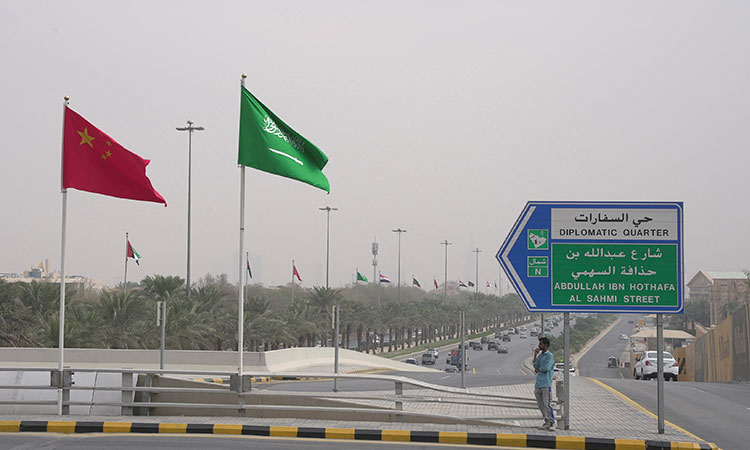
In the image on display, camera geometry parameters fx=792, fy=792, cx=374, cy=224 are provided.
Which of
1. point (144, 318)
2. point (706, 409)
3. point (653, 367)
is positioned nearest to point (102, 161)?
point (706, 409)

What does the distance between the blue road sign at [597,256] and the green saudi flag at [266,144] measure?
4044mm

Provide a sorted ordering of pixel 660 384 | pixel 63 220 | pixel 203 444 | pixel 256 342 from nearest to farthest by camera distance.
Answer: pixel 203 444 → pixel 660 384 → pixel 63 220 → pixel 256 342

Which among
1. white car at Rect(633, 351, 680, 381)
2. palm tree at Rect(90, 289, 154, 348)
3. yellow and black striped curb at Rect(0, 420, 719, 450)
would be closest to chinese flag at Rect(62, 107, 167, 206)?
yellow and black striped curb at Rect(0, 420, 719, 450)

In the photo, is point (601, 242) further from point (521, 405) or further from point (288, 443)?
point (288, 443)

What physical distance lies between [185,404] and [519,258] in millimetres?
6354

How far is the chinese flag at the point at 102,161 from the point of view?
14.4m

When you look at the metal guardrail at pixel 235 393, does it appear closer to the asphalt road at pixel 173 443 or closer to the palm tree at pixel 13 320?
the asphalt road at pixel 173 443

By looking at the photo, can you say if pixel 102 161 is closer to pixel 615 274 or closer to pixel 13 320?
pixel 615 274

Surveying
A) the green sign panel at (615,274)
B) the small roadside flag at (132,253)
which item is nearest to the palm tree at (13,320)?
the small roadside flag at (132,253)

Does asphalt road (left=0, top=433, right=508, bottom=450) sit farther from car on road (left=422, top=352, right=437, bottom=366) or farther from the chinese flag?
car on road (left=422, top=352, right=437, bottom=366)

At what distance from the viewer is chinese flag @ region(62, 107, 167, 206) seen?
47.4ft

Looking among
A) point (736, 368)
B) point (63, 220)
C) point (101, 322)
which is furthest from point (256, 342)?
point (63, 220)

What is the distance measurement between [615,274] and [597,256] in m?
0.44

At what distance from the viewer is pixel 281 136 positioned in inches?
576
